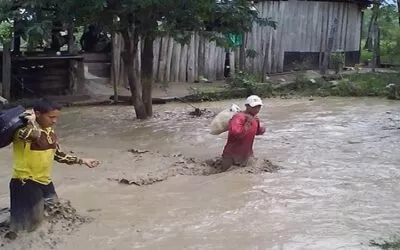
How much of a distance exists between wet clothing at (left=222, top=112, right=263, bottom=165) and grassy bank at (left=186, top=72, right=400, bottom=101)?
7.64 m

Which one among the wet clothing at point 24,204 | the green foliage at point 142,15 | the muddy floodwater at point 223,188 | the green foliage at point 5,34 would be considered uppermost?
the green foliage at point 142,15

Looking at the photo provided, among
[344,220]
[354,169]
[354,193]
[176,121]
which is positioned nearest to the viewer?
[344,220]

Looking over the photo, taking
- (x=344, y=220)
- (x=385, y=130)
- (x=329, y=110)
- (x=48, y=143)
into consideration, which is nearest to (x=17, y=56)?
(x=329, y=110)

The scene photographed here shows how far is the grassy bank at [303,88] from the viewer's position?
1575 cm

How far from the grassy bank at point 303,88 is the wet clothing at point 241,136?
25.1 feet

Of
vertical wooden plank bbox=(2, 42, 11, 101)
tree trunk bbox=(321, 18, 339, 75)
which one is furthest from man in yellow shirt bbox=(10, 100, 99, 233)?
tree trunk bbox=(321, 18, 339, 75)

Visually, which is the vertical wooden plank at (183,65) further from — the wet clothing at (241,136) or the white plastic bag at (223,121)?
the wet clothing at (241,136)

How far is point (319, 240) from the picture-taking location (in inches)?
191

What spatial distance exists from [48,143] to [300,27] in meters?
16.8

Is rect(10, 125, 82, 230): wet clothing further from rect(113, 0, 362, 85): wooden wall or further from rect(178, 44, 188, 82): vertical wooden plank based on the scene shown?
rect(178, 44, 188, 82): vertical wooden plank

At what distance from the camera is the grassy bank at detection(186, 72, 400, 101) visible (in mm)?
15750

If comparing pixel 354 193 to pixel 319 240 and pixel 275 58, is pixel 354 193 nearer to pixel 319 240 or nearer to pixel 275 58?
pixel 319 240

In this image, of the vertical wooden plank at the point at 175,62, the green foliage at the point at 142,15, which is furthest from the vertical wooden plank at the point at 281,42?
the green foliage at the point at 142,15

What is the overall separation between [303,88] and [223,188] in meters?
10.8
